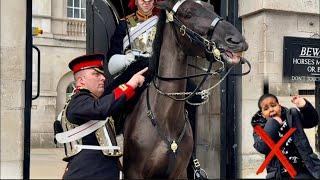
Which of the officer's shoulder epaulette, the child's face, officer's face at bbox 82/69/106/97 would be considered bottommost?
the child's face

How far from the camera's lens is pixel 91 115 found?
138 inches

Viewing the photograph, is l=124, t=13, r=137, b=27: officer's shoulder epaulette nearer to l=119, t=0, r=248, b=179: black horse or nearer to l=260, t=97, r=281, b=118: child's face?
Result: l=119, t=0, r=248, b=179: black horse

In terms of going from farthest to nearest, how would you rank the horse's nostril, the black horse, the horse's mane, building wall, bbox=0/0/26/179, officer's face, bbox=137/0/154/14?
1. officer's face, bbox=137/0/154/14
2. building wall, bbox=0/0/26/179
3. the horse's mane
4. the black horse
5. the horse's nostril

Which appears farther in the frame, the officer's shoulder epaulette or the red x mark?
the officer's shoulder epaulette

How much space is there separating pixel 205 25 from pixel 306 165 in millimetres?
1504

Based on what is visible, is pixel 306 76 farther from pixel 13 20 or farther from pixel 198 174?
pixel 13 20

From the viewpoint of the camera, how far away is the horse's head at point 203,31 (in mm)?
3803

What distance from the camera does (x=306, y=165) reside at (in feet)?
14.4

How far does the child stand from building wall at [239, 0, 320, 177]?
1541 mm

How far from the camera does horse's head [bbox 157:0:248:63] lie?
3.80 m

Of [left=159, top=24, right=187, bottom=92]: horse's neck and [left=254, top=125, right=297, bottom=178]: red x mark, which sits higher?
[left=159, top=24, right=187, bottom=92]: horse's neck

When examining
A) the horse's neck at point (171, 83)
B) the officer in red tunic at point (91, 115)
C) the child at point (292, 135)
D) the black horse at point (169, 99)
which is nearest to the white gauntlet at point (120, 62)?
the black horse at point (169, 99)

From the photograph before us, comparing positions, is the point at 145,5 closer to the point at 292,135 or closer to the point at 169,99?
the point at 169,99

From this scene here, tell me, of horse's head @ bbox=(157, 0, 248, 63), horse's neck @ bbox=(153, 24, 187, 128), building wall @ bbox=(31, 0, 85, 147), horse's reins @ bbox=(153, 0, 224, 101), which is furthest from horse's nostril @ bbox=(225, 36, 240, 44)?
building wall @ bbox=(31, 0, 85, 147)
